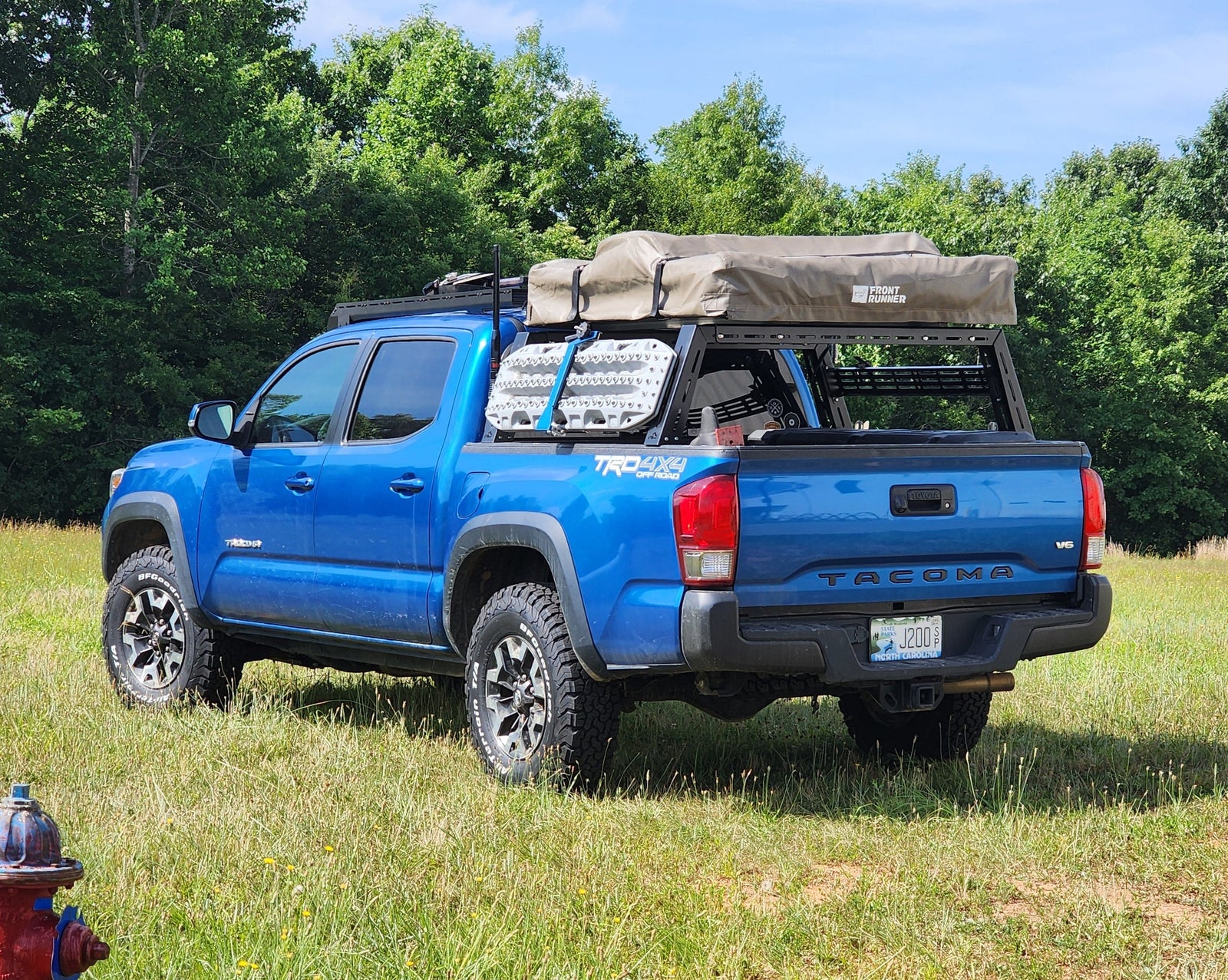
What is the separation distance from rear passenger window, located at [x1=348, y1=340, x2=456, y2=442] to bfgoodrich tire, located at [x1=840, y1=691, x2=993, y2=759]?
2332mm

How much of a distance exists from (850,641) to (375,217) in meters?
34.7

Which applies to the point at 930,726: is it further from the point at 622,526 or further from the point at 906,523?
the point at 622,526

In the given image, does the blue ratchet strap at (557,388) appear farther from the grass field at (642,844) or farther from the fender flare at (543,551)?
the grass field at (642,844)

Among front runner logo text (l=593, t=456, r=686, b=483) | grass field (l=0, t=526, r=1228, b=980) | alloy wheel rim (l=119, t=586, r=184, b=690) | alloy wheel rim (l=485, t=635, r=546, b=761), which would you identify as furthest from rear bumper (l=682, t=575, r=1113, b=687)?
alloy wheel rim (l=119, t=586, r=184, b=690)

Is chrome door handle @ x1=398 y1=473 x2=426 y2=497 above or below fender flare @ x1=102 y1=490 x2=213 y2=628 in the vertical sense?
above

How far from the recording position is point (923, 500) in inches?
228

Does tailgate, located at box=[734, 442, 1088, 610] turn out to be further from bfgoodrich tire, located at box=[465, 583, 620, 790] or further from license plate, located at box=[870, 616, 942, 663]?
bfgoodrich tire, located at box=[465, 583, 620, 790]

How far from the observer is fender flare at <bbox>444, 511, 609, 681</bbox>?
5742mm

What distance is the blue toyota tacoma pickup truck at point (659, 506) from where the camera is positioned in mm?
5504

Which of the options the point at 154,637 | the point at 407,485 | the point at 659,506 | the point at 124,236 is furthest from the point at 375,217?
the point at 659,506

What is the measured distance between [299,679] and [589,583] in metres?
3.98

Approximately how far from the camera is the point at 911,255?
20.6 ft

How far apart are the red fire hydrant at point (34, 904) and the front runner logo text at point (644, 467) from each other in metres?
2.99

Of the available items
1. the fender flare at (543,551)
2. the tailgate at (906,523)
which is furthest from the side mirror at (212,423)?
the tailgate at (906,523)
